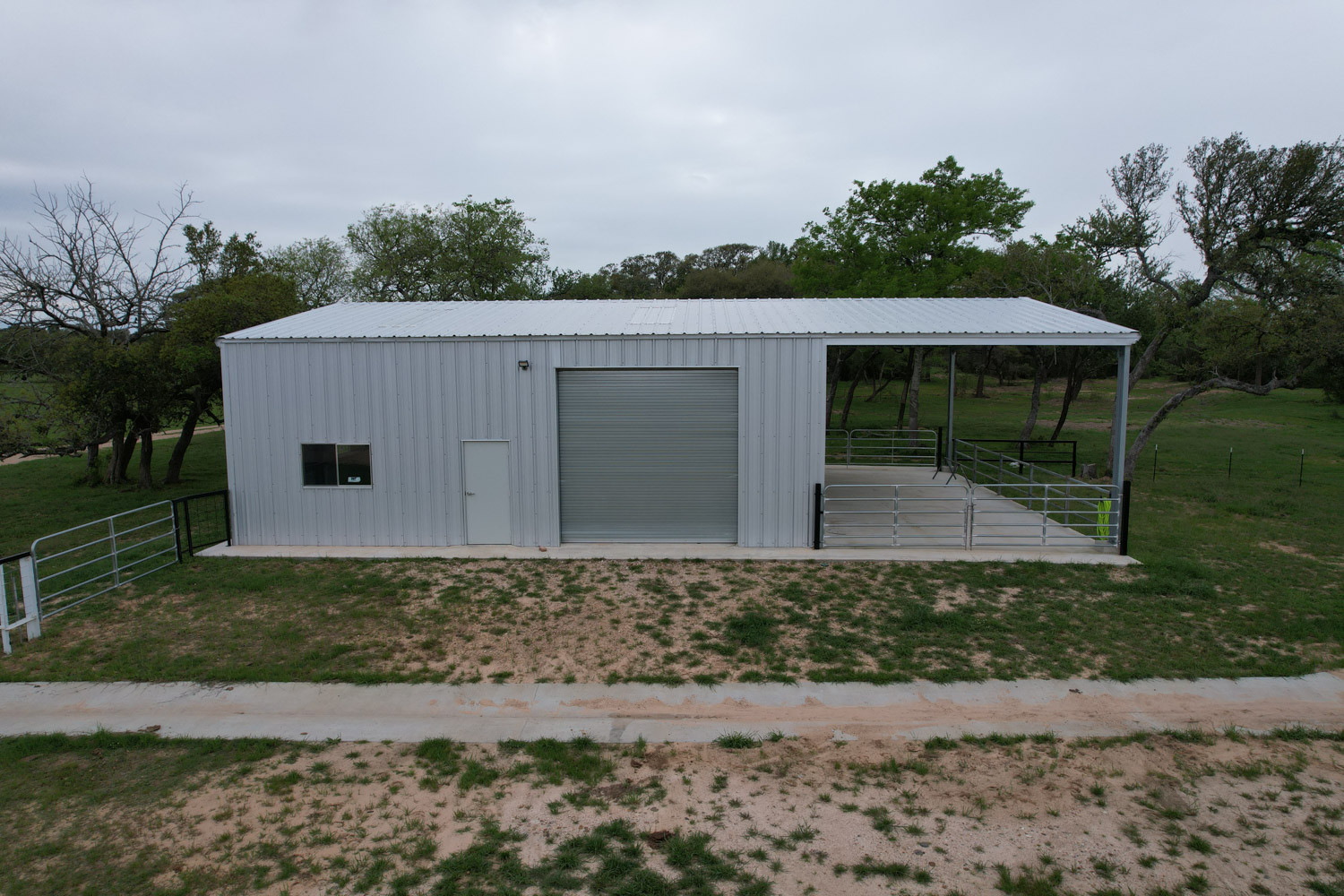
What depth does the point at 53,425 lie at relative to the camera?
1479 centimetres

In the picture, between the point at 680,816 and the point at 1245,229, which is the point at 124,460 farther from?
the point at 1245,229

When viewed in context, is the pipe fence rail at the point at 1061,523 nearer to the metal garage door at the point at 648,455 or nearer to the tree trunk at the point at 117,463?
A: the metal garage door at the point at 648,455

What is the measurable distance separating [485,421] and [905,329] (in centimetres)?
677

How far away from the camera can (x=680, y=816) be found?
4.92 m

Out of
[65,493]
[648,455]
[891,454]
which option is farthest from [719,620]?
[65,493]

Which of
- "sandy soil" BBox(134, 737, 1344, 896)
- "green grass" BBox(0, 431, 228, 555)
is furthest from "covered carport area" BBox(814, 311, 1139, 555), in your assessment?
"green grass" BBox(0, 431, 228, 555)

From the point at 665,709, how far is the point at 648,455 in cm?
584

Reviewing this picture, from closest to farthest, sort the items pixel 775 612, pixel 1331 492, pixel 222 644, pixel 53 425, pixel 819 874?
pixel 819 874
pixel 222 644
pixel 775 612
pixel 53 425
pixel 1331 492

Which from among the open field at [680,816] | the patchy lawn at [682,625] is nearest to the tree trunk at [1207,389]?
the patchy lawn at [682,625]

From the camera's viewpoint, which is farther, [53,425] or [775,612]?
[53,425]

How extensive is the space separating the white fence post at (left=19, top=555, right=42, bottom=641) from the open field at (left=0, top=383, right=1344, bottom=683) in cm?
21

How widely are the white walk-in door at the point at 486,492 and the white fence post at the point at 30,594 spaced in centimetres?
523

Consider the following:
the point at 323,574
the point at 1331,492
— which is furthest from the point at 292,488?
the point at 1331,492

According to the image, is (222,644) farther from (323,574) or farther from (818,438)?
(818,438)
